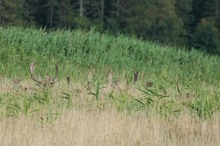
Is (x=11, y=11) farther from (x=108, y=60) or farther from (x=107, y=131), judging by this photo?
(x=107, y=131)

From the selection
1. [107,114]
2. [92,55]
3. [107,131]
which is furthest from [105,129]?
[92,55]

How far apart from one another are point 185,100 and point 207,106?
2.05ft

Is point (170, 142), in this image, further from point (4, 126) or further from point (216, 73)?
point (216, 73)

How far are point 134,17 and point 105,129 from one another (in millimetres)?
44607

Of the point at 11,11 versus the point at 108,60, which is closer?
the point at 108,60

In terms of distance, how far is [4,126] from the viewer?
612 cm

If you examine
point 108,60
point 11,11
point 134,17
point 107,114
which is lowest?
point 134,17

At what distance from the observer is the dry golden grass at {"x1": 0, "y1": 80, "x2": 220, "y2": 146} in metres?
5.83

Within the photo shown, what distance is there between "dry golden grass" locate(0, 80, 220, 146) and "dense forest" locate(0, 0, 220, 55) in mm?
35576

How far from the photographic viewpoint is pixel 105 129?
633 centimetres

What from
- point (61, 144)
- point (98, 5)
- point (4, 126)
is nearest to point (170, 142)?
point (61, 144)

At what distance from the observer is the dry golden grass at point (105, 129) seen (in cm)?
583

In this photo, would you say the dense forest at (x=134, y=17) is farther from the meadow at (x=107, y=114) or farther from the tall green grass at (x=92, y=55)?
Answer: the meadow at (x=107, y=114)

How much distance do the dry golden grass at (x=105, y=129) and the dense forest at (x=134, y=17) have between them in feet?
117
